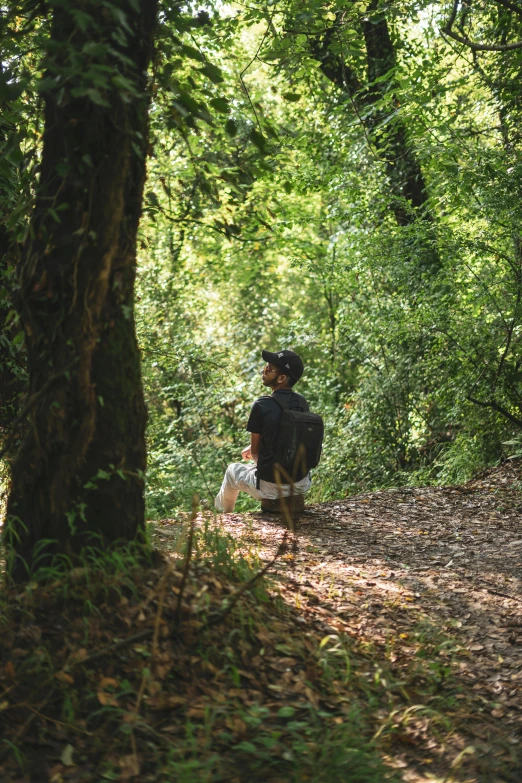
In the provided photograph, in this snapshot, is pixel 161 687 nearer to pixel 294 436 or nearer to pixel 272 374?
pixel 294 436

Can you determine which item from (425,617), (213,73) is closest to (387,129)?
(213,73)

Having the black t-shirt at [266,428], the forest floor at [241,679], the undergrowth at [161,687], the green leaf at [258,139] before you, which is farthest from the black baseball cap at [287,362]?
the undergrowth at [161,687]

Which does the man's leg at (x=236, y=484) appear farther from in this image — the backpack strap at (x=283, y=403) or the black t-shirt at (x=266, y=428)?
the backpack strap at (x=283, y=403)

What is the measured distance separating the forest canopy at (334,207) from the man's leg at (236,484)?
67 cm

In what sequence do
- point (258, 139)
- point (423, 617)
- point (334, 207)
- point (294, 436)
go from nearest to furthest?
point (258, 139), point (423, 617), point (294, 436), point (334, 207)

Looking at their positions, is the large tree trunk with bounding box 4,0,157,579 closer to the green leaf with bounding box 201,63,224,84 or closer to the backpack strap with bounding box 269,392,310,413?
the green leaf with bounding box 201,63,224,84

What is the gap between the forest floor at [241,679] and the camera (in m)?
2.96

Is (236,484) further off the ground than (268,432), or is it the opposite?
(268,432)

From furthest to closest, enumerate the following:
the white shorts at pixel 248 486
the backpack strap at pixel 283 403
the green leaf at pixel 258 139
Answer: the white shorts at pixel 248 486 → the backpack strap at pixel 283 403 → the green leaf at pixel 258 139

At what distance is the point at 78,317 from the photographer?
3600 millimetres

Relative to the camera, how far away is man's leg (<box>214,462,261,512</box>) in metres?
7.28

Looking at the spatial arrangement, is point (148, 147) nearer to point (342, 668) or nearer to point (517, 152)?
point (342, 668)

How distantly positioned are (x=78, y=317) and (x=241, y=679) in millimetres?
1777

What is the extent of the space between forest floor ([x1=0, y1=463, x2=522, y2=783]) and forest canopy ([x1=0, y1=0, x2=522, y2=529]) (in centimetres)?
57
